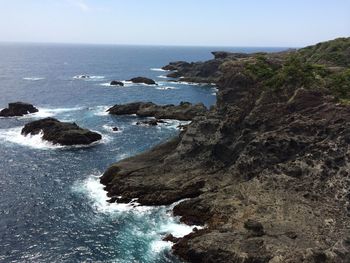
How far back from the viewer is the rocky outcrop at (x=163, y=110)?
11556 cm

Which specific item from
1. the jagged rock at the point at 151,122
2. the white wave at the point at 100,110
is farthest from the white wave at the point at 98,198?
the white wave at the point at 100,110

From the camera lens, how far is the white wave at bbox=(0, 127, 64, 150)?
89.2 metres

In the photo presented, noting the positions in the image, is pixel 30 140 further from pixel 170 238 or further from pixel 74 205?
pixel 170 238

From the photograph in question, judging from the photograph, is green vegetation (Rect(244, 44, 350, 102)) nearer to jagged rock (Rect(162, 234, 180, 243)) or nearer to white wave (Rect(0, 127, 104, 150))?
jagged rock (Rect(162, 234, 180, 243))

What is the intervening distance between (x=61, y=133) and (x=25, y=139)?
922cm

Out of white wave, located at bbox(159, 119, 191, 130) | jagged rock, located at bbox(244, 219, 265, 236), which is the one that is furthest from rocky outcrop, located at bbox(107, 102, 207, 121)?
jagged rock, located at bbox(244, 219, 265, 236)

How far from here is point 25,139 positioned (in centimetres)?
9419

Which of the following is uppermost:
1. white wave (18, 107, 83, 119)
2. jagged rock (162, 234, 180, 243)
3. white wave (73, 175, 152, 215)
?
jagged rock (162, 234, 180, 243)

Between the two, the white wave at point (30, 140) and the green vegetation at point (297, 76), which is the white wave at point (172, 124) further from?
the green vegetation at point (297, 76)

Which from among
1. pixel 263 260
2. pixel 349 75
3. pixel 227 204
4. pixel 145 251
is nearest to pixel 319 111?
pixel 349 75

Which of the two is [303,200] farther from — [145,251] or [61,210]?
[61,210]

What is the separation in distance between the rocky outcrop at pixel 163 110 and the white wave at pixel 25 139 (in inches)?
1242

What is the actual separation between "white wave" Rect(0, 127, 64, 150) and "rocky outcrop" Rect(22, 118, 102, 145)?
3.53 ft

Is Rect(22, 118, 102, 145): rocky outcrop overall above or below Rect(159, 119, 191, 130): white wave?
above
